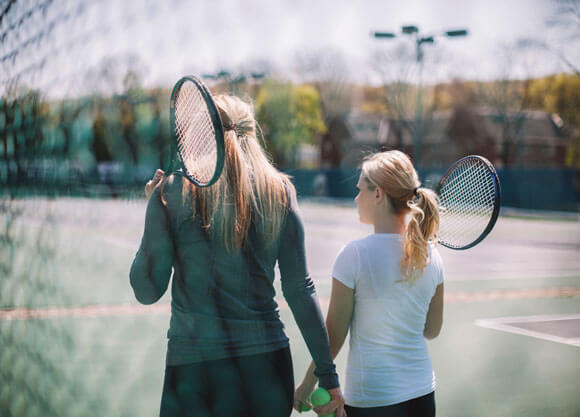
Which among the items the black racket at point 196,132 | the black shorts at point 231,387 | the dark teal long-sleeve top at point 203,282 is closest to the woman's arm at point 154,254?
the dark teal long-sleeve top at point 203,282

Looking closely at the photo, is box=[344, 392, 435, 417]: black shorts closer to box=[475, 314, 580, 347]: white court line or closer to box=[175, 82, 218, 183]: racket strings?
box=[175, 82, 218, 183]: racket strings

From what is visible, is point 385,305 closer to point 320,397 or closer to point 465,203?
point 320,397

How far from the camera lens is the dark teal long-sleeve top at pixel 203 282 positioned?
5.92 ft

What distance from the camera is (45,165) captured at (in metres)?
3.10

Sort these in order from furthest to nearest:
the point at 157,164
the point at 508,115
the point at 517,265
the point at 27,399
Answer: the point at 508,115 < the point at 517,265 < the point at 27,399 < the point at 157,164

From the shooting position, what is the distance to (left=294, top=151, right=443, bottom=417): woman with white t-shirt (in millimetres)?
2113

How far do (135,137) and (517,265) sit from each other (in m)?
8.99

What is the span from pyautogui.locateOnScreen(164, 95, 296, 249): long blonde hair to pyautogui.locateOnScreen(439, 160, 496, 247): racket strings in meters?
1.01

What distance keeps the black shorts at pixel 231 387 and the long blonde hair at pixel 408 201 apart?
560 millimetres

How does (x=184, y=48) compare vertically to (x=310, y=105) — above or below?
below

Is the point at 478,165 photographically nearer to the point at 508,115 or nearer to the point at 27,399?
the point at 27,399

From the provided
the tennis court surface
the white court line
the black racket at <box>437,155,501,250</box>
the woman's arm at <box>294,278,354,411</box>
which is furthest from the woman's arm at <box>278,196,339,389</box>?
the white court line

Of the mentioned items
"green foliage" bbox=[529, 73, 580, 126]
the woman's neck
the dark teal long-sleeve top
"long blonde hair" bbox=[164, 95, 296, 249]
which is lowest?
the dark teal long-sleeve top

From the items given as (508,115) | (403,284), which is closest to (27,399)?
(403,284)
